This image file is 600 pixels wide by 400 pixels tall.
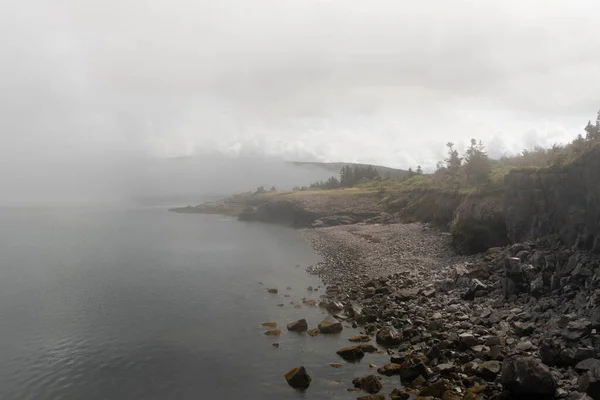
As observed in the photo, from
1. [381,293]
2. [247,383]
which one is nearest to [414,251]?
[381,293]

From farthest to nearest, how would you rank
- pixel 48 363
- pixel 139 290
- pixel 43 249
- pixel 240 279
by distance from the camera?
pixel 43 249, pixel 240 279, pixel 139 290, pixel 48 363

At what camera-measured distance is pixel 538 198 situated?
41531mm

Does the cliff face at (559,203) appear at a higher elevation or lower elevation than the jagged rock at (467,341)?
higher

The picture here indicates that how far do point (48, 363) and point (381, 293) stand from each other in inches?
1124

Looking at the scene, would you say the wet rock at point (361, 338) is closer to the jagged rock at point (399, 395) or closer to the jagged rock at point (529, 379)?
the jagged rock at point (399, 395)

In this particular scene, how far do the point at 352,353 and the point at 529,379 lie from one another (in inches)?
439

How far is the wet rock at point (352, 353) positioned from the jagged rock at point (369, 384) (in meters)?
3.60

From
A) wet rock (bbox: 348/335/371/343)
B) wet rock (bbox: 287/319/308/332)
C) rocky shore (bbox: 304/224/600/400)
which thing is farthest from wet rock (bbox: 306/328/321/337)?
rocky shore (bbox: 304/224/600/400)

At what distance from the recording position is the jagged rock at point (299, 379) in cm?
2431

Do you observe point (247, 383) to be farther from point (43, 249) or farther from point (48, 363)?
point (43, 249)

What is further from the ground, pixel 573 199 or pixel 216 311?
pixel 573 199

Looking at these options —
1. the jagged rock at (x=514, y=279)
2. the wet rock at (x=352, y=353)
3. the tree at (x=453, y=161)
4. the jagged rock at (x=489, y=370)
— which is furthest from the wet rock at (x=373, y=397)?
the tree at (x=453, y=161)

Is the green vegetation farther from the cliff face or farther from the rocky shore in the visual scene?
the rocky shore

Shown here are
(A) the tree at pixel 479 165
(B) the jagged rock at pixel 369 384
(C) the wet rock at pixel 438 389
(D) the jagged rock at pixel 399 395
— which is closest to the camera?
(C) the wet rock at pixel 438 389
